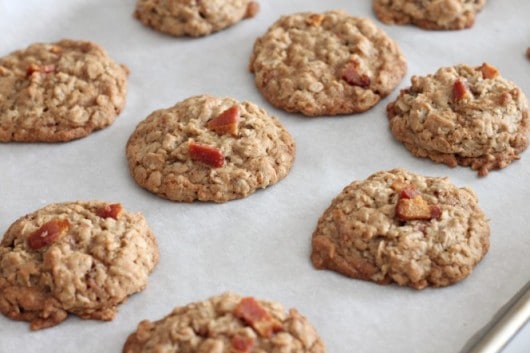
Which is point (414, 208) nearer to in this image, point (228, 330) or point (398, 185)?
point (398, 185)

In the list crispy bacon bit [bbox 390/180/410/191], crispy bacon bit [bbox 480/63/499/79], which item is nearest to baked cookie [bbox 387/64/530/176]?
crispy bacon bit [bbox 480/63/499/79]

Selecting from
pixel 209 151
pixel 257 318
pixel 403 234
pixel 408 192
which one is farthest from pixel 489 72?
pixel 257 318

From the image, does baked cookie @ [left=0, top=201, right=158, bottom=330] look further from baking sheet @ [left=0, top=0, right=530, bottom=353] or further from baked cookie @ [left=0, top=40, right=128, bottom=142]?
baked cookie @ [left=0, top=40, right=128, bottom=142]

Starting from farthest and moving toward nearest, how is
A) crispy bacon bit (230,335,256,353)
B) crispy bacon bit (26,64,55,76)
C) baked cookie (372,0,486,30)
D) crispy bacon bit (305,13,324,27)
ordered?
baked cookie (372,0,486,30), crispy bacon bit (305,13,324,27), crispy bacon bit (26,64,55,76), crispy bacon bit (230,335,256,353)

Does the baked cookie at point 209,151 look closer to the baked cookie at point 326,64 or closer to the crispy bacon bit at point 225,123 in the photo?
the crispy bacon bit at point 225,123

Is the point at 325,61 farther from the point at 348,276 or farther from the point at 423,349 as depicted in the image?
the point at 423,349
